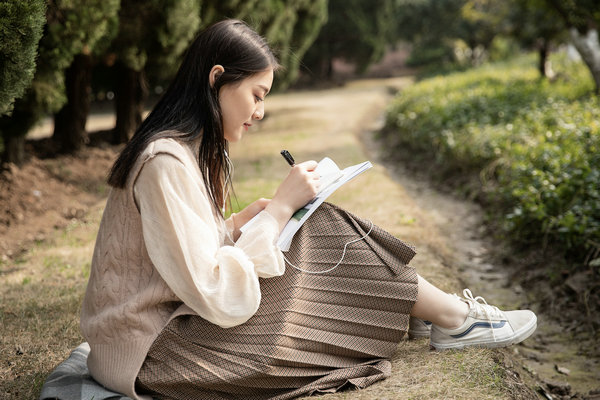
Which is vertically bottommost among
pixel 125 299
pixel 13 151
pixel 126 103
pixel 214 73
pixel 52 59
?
pixel 126 103

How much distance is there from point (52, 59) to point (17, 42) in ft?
7.97

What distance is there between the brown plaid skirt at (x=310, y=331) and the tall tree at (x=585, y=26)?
7393 millimetres

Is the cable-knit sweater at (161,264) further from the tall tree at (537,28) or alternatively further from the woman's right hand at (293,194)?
the tall tree at (537,28)

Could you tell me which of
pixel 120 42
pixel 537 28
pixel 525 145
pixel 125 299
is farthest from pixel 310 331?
pixel 537 28

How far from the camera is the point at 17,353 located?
2867mm

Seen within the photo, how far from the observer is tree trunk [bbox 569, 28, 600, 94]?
8.73 meters

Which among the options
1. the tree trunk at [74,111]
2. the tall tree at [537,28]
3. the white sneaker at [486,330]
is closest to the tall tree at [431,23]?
the tall tree at [537,28]

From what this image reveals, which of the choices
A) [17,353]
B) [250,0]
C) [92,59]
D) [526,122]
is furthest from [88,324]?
[250,0]

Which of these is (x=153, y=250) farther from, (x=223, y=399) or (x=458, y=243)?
(x=458, y=243)

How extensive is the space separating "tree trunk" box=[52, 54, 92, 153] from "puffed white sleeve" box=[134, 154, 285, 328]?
596 cm

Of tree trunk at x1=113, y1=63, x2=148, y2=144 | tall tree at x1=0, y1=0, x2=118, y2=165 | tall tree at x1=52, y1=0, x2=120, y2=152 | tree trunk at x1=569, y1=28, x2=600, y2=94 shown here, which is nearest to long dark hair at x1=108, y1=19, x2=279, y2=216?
tall tree at x1=0, y1=0, x2=118, y2=165

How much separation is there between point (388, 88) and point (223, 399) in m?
19.2

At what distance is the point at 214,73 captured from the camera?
7.20 feet

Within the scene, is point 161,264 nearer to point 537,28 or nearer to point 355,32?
point 537,28
